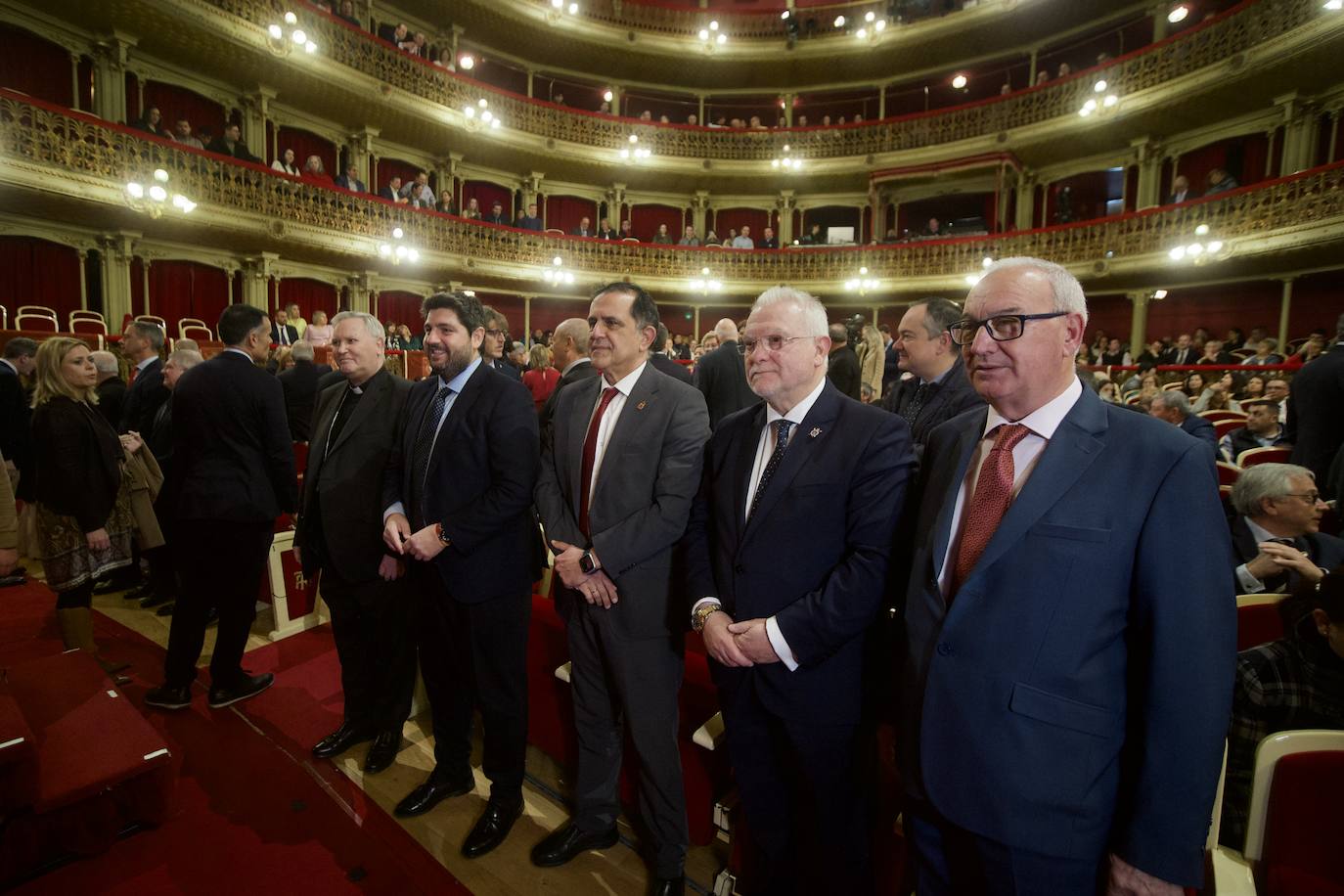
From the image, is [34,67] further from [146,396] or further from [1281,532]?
[1281,532]

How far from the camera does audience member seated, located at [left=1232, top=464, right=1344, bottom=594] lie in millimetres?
2215

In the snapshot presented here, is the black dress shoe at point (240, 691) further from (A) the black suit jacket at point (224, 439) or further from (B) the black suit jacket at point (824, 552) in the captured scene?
(B) the black suit jacket at point (824, 552)

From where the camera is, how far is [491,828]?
211 centimetres

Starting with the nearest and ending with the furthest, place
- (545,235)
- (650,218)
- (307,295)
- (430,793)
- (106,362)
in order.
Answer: (430,793), (106,362), (307,295), (545,235), (650,218)

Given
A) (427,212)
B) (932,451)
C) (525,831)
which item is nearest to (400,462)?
(525,831)

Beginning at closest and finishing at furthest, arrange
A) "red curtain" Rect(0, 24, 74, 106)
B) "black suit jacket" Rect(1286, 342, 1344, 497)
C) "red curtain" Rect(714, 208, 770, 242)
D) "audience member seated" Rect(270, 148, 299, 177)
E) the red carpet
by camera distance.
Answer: the red carpet < "black suit jacket" Rect(1286, 342, 1344, 497) < "red curtain" Rect(0, 24, 74, 106) < "audience member seated" Rect(270, 148, 299, 177) < "red curtain" Rect(714, 208, 770, 242)

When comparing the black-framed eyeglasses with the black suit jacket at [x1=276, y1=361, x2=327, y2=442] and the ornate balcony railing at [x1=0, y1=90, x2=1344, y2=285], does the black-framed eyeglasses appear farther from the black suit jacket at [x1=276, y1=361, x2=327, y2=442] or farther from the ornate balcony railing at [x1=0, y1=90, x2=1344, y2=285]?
the ornate balcony railing at [x1=0, y1=90, x2=1344, y2=285]

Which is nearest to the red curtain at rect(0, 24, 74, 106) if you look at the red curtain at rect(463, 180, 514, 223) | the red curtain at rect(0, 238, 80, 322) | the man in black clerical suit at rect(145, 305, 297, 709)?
the red curtain at rect(0, 238, 80, 322)

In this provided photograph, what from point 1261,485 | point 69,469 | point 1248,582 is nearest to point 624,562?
point 1248,582

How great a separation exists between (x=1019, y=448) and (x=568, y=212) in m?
17.2

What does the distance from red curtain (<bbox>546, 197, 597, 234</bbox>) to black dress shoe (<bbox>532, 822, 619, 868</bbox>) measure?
16.4 meters

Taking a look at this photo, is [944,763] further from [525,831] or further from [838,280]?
[838,280]

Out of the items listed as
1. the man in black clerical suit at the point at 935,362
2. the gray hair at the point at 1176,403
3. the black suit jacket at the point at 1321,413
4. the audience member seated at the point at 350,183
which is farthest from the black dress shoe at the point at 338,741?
the audience member seated at the point at 350,183

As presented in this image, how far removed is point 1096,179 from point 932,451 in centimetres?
1668
